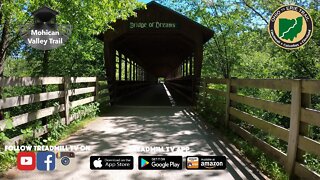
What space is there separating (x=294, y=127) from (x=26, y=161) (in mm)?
3317

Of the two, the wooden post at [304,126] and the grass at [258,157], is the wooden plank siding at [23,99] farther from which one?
the wooden post at [304,126]

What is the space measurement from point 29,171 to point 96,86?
Result: 287 inches

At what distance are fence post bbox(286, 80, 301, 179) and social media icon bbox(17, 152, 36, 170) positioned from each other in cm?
310

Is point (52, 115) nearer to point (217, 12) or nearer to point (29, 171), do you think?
point (29, 171)

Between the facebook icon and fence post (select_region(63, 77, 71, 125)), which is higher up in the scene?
fence post (select_region(63, 77, 71, 125))

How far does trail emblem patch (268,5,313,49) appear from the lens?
8.95 metres

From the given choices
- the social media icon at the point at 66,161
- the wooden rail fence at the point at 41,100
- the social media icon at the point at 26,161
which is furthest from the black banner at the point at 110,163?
the wooden rail fence at the point at 41,100

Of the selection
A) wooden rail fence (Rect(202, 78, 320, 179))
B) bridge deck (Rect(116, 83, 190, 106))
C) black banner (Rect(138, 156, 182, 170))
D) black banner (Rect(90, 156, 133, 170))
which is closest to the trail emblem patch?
wooden rail fence (Rect(202, 78, 320, 179))

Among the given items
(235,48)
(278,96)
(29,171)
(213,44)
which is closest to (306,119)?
(29,171)

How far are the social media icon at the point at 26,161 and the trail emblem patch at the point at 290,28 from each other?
628 cm

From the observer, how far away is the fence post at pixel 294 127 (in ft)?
14.0

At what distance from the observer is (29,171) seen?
4.52 metres

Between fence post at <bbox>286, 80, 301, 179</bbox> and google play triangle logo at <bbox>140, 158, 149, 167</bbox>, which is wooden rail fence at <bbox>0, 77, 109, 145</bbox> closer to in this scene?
google play triangle logo at <bbox>140, 158, 149, 167</bbox>

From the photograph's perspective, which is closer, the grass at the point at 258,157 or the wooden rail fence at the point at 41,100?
the grass at the point at 258,157
